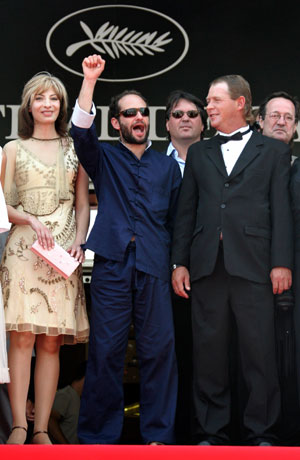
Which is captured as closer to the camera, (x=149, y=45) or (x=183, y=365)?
(x=183, y=365)

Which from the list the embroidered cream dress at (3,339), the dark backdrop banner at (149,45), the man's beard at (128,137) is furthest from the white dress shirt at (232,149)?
the dark backdrop banner at (149,45)

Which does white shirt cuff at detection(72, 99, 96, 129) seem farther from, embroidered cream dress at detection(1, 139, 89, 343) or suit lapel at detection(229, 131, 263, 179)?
suit lapel at detection(229, 131, 263, 179)

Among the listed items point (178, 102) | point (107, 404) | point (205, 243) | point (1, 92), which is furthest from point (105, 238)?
point (1, 92)

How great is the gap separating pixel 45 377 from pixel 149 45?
3.23m

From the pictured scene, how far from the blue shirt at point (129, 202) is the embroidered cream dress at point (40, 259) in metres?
0.16

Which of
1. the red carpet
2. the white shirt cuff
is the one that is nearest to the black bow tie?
the white shirt cuff

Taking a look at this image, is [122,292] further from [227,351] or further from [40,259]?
[227,351]

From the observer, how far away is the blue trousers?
4793 mm

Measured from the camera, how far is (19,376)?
4820mm

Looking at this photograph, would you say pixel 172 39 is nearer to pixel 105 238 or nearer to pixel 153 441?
pixel 105 238

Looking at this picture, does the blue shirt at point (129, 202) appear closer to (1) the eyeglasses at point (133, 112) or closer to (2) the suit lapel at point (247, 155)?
(1) the eyeglasses at point (133, 112)

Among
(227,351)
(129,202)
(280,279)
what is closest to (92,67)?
(129,202)

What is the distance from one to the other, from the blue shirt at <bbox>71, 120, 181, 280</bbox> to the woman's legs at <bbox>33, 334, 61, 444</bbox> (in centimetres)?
55

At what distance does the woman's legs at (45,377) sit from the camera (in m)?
4.84
